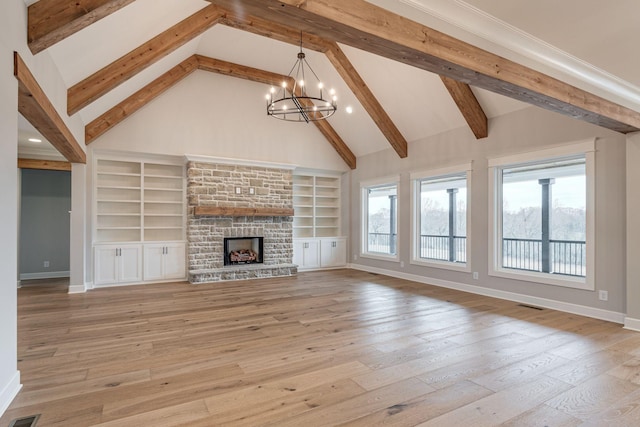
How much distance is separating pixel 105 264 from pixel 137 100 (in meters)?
3.20

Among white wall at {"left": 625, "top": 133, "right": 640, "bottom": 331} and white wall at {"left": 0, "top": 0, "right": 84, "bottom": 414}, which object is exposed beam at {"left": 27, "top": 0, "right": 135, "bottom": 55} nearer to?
white wall at {"left": 0, "top": 0, "right": 84, "bottom": 414}

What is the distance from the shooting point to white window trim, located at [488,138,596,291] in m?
4.55

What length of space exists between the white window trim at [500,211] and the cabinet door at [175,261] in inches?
237

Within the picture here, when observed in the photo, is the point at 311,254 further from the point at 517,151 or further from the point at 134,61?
the point at 134,61

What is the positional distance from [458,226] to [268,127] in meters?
4.84

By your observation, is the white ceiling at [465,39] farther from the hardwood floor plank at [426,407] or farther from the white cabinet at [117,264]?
the hardwood floor plank at [426,407]

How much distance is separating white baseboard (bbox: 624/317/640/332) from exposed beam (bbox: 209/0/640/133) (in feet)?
7.70

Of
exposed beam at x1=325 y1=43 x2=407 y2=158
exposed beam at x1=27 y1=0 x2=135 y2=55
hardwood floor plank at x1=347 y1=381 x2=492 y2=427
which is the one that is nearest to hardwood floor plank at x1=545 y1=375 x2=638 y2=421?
hardwood floor plank at x1=347 y1=381 x2=492 y2=427

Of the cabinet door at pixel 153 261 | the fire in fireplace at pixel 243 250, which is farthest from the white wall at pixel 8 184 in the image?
the fire in fireplace at pixel 243 250

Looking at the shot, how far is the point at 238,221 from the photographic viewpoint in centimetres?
771

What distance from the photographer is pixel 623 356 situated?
3.20 m

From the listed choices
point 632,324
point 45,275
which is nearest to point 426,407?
point 632,324

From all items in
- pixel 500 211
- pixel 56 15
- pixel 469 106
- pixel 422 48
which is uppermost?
pixel 469 106

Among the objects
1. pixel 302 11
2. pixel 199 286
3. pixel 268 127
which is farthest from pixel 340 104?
pixel 302 11
